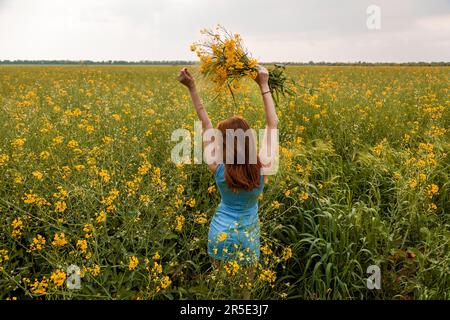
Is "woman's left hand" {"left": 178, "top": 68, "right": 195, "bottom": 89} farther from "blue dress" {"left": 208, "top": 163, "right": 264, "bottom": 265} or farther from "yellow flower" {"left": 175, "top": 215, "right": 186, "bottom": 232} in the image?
"yellow flower" {"left": 175, "top": 215, "right": 186, "bottom": 232}

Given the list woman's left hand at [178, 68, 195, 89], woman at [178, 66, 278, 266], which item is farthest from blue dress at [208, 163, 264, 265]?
woman's left hand at [178, 68, 195, 89]

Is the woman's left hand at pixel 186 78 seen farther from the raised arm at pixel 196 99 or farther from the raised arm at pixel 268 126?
the raised arm at pixel 268 126

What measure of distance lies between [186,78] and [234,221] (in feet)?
3.24

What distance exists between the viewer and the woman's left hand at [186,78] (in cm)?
263

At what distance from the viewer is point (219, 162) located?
8.57ft

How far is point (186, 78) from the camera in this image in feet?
8.66

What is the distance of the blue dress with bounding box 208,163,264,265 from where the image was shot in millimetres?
2471

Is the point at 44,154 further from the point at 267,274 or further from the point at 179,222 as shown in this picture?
the point at 267,274

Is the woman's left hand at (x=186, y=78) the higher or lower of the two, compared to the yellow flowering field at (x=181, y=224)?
higher

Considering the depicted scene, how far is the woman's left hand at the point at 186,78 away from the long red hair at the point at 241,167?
379 millimetres

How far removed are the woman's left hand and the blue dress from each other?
580mm

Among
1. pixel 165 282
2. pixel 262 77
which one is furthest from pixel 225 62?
pixel 165 282

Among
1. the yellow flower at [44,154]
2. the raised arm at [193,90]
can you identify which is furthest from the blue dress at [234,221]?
the yellow flower at [44,154]
